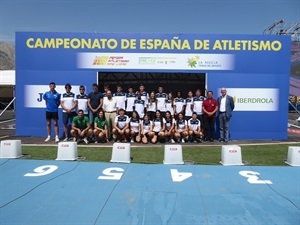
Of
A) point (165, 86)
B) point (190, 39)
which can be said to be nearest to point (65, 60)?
point (190, 39)

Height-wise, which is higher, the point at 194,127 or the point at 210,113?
the point at 210,113

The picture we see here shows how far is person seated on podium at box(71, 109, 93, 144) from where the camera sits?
31.1ft

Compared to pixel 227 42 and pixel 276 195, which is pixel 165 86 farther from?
pixel 276 195

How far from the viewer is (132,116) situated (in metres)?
9.71

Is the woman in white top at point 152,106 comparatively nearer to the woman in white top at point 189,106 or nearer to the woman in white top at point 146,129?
the woman in white top at point 146,129

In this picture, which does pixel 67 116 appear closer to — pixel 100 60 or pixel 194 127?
pixel 100 60

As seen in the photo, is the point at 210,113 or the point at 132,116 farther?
the point at 210,113

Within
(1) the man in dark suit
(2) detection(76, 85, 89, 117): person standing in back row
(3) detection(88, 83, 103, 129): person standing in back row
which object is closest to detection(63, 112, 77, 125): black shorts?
(2) detection(76, 85, 89, 117): person standing in back row

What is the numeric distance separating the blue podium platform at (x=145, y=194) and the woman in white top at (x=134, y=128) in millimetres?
2816

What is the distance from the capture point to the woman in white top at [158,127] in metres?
9.64

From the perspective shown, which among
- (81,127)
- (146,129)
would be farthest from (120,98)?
(81,127)

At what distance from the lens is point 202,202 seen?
4.71m

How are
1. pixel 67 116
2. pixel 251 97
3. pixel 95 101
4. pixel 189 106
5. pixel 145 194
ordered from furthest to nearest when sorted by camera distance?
pixel 251 97, pixel 189 106, pixel 67 116, pixel 95 101, pixel 145 194

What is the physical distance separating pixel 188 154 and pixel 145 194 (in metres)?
3.31
